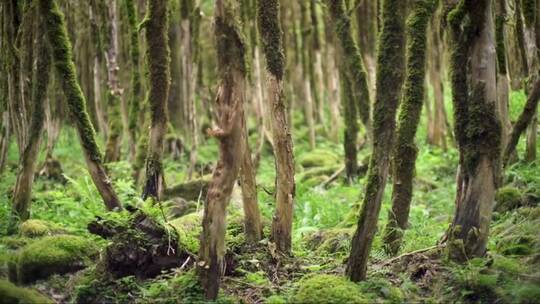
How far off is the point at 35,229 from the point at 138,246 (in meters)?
1.96

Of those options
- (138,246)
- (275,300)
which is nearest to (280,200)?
(275,300)

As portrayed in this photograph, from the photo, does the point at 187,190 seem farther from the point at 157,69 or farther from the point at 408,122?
the point at 408,122

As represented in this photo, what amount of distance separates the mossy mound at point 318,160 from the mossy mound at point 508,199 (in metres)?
7.22

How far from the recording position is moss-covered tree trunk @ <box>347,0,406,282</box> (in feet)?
16.5

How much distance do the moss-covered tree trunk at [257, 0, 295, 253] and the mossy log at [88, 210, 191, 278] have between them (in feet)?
3.42

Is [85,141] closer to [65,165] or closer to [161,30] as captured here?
[161,30]

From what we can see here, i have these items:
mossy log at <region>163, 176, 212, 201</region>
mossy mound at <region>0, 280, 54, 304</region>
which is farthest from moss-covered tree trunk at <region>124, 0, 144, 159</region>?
mossy mound at <region>0, 280, 54, 304</region>

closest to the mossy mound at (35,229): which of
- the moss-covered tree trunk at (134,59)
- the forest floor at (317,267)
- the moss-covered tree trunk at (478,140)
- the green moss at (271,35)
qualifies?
the forest floor at (317,267)

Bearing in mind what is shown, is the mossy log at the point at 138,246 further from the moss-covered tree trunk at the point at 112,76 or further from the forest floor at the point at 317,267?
the moss-covered tree trunk at the point at 112,76

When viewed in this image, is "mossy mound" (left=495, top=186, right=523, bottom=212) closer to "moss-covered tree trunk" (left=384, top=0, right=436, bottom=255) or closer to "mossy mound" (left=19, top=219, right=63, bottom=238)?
"moss-covered tree trunk" (left=384, top=0, right=436, bottom=255)

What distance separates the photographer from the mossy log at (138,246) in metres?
5.27

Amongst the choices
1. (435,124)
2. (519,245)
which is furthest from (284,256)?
(435,124)

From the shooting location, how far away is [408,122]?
21.0 feet

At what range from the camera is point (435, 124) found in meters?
14.5
